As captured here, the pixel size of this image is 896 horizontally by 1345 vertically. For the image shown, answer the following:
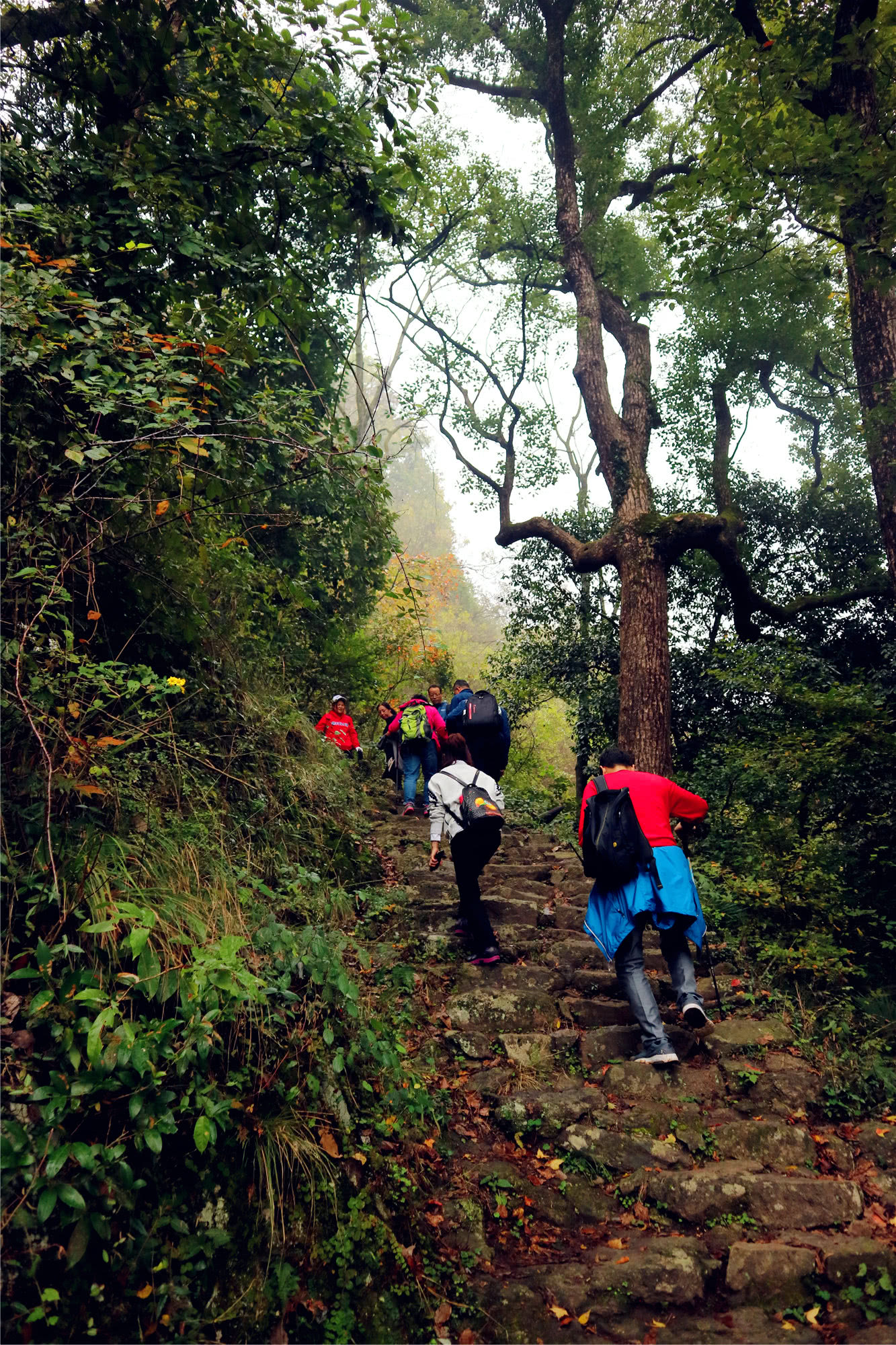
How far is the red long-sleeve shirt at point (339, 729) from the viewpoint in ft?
32.1

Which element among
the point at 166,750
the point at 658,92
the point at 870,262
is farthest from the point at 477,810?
the point at 658,92

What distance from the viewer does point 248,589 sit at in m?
7.20

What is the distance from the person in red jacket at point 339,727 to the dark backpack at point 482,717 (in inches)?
81.1

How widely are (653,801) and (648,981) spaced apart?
118cm

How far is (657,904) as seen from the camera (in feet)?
16.1

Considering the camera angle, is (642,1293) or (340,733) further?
(340,733)

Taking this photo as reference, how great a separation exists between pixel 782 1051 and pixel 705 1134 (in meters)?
1.08

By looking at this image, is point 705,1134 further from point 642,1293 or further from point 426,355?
point 426,355

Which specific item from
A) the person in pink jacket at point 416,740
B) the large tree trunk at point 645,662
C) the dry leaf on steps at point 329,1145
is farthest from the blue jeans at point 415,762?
the dry leaf on steps at point 329,1145

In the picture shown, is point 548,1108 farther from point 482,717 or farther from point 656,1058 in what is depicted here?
point 482,717

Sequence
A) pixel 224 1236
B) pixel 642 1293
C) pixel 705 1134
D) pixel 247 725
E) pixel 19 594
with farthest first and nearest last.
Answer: pixel 247 725, pixel 705 1134, pixel 19 594, pixel 642 1293, pixel 224 1236

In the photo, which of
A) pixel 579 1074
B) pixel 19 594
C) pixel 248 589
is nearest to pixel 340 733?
pixel 248 589

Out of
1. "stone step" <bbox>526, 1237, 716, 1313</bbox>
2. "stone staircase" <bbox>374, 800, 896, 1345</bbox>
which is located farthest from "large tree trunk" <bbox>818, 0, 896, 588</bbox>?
"stone step" <bbox>526, 1237, 716, 1313</bbox>

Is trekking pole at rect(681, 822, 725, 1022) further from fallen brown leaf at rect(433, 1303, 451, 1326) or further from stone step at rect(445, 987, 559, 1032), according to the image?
fallen brown leaf at rect(433, 1303, 451, 1326)
